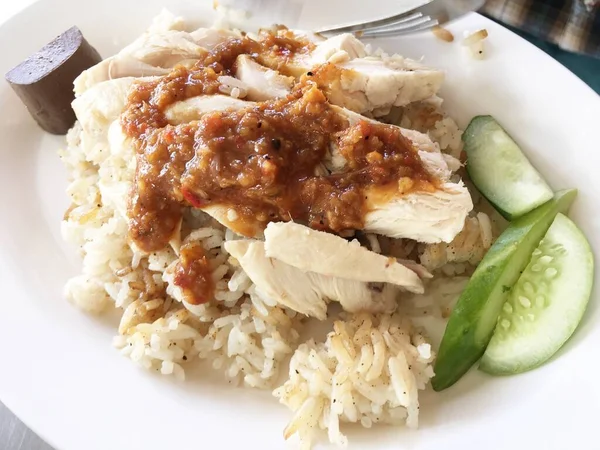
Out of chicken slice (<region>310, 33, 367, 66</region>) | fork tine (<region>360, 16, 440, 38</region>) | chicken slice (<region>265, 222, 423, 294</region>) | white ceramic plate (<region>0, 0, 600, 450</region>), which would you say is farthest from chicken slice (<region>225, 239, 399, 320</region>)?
fork tine (<region>360, 16, 440, 38</region>)

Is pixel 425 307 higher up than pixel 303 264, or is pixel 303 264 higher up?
pixel 303 264

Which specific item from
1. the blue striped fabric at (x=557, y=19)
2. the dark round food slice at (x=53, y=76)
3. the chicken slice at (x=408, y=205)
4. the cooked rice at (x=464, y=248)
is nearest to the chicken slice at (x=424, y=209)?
the chicken slice at (x=408, y=205)

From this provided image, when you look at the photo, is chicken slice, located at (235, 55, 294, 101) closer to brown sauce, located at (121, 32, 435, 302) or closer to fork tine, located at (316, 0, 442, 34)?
brown sauce, located at (121, 32, 435, 302)

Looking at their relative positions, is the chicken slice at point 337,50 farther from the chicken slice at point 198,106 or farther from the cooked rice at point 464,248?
the cooked rice at point 464,248

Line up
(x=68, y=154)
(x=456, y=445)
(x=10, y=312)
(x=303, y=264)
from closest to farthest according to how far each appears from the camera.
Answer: (x=456, y=445), (x=303, y=264), (x=10, y=312), (x=68, y=154)

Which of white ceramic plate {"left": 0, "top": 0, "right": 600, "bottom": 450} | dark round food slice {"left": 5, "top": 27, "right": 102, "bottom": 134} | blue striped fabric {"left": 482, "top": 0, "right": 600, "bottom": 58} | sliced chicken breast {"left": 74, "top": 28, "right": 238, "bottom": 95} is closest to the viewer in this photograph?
white ceramic plate {"left": 0, "top": 0, "right": 600, "bottom": 450}

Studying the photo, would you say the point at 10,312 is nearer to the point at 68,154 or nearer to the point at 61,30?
the point at 68,154

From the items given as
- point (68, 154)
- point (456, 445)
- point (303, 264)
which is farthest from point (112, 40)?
point (456, 445)

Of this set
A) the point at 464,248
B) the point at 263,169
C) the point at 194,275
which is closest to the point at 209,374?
the point at 194,275
